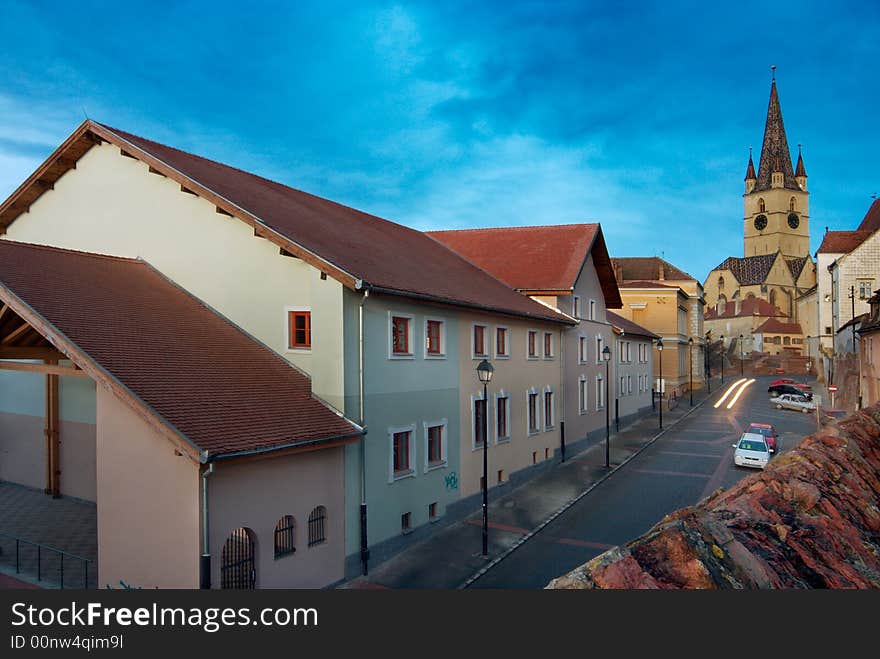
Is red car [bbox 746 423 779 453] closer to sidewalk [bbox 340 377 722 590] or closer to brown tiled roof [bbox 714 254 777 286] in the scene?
sidewalk [bbox 340 377 722 590]

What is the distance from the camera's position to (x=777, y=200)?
128 metres

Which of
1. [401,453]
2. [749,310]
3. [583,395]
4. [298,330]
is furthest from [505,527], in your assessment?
[749,310]

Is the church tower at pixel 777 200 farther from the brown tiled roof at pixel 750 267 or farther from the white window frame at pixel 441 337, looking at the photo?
the white window frame at pixel 441 337

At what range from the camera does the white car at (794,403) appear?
1880 inches

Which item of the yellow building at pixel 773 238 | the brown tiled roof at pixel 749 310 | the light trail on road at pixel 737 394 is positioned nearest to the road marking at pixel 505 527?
the light trail on road at pixel 737 394

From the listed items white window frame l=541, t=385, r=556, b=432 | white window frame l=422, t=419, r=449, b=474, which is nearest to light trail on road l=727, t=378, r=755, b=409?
white window frame l=541, t=385, r=556, b=432

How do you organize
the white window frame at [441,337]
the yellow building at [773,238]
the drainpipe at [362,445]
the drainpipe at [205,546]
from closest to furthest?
the drainpipe at [205,546] → the drainpipe at [362,445] → the white window frame at [441,337] → the yellow building at [773,238]

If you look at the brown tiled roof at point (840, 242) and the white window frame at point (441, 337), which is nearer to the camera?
the white window frame at point (441, 337)

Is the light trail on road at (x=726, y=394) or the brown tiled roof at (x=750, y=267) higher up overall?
the brown tiled roof at (x=750, y=267)

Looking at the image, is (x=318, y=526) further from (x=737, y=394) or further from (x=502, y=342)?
(x=737, y=394)

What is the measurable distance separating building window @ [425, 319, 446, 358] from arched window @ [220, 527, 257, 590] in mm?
7664

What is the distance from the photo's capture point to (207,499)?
1058cm

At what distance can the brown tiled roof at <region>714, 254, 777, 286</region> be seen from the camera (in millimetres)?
121625

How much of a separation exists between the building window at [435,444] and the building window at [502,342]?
177 inches
